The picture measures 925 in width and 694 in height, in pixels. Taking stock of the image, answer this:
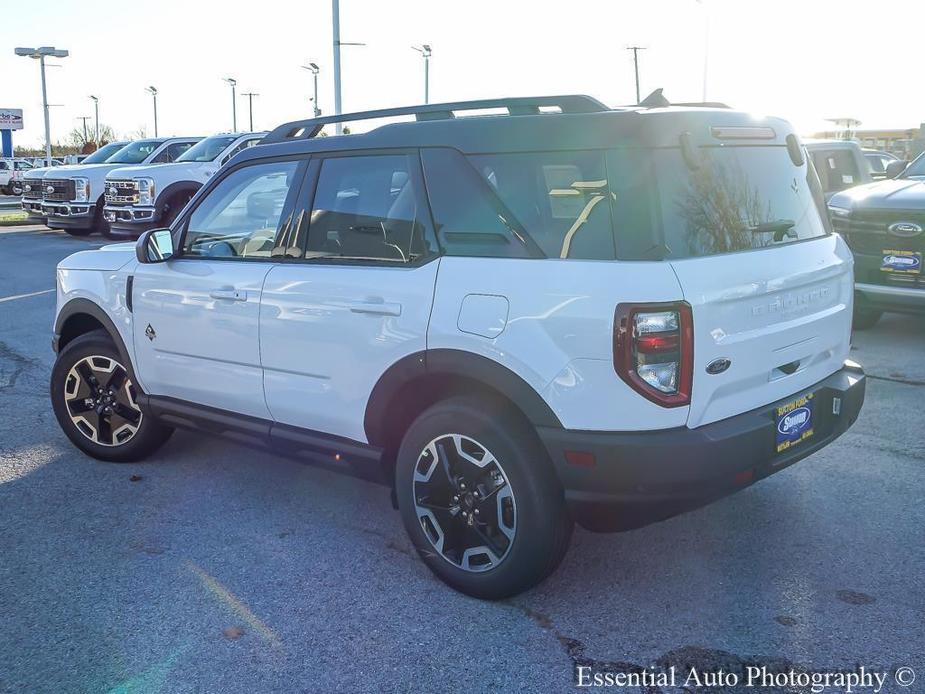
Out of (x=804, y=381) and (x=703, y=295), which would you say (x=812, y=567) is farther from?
(x=703, y=295)

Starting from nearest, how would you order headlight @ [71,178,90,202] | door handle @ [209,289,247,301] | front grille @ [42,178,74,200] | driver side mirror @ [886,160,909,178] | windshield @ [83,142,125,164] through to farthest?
door handle @ [209,289,247,301], driver side mirror @ [886,160,909,178], headlight @ [71,178,90,202], front grille @ [42,178,74,200], windshield @ [83,142,125,164]

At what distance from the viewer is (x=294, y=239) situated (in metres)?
4.10

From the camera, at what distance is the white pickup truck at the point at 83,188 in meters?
17.4

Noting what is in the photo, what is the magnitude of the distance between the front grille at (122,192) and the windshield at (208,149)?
4.31 ft

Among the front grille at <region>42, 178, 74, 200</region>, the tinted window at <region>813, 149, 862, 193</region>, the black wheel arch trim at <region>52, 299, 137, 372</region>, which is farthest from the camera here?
the front grille at <region>42, 178, 74, 200</region>

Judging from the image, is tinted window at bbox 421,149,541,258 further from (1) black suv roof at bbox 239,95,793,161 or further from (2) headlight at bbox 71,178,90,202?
(2) headlight at bbox 71,178,90,202

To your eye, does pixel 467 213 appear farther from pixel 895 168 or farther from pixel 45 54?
pixel 45 54

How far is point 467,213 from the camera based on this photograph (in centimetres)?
349

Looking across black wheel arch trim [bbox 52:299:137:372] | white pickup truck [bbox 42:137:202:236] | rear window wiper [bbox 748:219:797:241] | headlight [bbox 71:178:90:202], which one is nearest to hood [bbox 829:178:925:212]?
rear window wiper [bbox 748:219:797:241]

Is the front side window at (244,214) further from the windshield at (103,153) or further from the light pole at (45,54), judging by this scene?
the light pole at (45,54)

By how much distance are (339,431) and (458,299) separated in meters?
0.92

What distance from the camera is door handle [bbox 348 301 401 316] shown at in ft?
11.7

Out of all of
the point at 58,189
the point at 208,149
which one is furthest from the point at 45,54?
the point at 208,149

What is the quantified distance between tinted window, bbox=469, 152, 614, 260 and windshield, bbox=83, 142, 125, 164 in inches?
721
